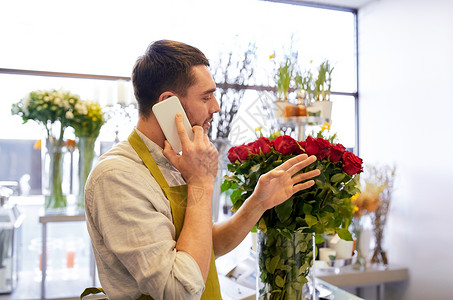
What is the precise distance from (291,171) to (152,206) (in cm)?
37

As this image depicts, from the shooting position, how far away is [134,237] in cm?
89

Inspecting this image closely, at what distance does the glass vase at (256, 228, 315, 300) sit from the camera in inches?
46.5

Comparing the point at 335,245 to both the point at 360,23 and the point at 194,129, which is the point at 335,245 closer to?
the point at 194,129

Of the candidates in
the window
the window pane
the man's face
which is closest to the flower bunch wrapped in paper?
the man's face

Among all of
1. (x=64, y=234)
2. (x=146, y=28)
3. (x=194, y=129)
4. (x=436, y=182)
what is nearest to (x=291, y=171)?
(x=194, y=129)

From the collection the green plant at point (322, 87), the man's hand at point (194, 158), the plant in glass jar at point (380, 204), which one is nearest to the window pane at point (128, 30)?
the plant in glass jar at point (380, 204)

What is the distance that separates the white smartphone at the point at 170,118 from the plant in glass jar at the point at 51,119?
1.60 m

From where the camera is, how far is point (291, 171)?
111 cm

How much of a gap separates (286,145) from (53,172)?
1.75m

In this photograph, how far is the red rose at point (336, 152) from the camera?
1142 millimetres

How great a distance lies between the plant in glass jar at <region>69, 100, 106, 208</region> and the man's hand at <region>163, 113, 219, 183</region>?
63.9 inches

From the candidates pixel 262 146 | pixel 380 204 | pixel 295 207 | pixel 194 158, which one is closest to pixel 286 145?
pixel 262 146

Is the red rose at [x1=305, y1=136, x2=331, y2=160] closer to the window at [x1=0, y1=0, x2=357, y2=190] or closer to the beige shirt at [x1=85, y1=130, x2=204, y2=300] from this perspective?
the beige shirt at [x1=85, y1=130, x2=204, y2=300]

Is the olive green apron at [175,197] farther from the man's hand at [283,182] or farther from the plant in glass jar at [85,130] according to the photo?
the plant in glass jar at [85,130]
